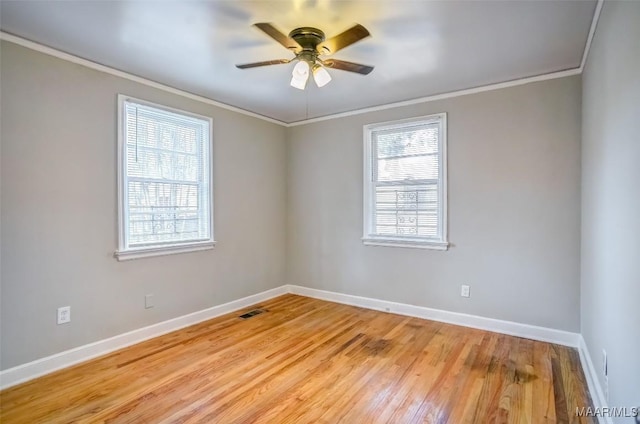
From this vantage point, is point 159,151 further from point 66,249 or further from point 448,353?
point 448,353

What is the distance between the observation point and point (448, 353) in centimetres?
290

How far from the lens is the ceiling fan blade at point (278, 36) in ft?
6.49

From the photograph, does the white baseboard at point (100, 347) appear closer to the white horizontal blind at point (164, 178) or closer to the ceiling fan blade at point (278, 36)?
the white horizontal blind at point (164, 178)

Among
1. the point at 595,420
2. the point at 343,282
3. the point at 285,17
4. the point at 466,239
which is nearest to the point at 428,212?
the point at 466,239

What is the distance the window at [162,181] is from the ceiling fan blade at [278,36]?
5.61 ft

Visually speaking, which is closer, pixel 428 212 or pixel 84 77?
pixel 84 77

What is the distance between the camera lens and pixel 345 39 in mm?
2139

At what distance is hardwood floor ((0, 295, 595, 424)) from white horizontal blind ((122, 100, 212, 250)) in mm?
1063

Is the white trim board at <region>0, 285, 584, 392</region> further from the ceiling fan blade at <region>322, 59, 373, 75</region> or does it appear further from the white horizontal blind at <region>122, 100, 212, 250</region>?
the ceiling fan blade at <region>322, 59, 373, 75</region>

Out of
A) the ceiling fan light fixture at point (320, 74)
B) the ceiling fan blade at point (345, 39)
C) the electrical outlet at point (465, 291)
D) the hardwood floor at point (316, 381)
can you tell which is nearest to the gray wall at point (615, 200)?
the hardwood floor at point (316, 381)

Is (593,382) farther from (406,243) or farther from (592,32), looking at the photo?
(592,32)

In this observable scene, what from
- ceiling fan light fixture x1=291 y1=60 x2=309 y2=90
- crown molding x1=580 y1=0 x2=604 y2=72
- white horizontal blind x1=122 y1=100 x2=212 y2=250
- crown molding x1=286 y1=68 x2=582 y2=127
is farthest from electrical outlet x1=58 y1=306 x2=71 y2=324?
crown molding x1=580 y1=0 x2=604 y2=72

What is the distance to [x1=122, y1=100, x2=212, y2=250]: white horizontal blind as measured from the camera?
10.4 ft

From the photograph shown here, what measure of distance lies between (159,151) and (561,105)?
3.90 m
